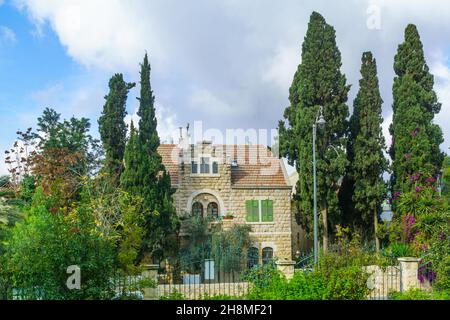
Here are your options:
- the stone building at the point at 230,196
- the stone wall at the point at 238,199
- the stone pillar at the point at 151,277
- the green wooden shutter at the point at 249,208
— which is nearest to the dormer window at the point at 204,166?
A: the stone building at the point at 230,196

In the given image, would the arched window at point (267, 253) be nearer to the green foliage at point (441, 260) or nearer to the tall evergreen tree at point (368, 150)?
the tall evergreen tree at point (368, 150)

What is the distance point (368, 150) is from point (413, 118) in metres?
2.43

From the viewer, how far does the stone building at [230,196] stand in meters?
28.2

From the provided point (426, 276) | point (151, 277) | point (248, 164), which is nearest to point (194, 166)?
point (248, 164)

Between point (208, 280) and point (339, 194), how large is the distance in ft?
25.3

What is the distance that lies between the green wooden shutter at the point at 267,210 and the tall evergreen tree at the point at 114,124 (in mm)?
7504

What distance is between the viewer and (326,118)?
1010 inches

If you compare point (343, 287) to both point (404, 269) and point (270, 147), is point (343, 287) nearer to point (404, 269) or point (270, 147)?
point (404, 269)

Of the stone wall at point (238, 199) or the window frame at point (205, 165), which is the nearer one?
the stone wall at point (238, 199)

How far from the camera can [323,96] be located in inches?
1011

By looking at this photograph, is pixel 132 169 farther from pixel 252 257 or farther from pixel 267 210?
pixel 267 210
